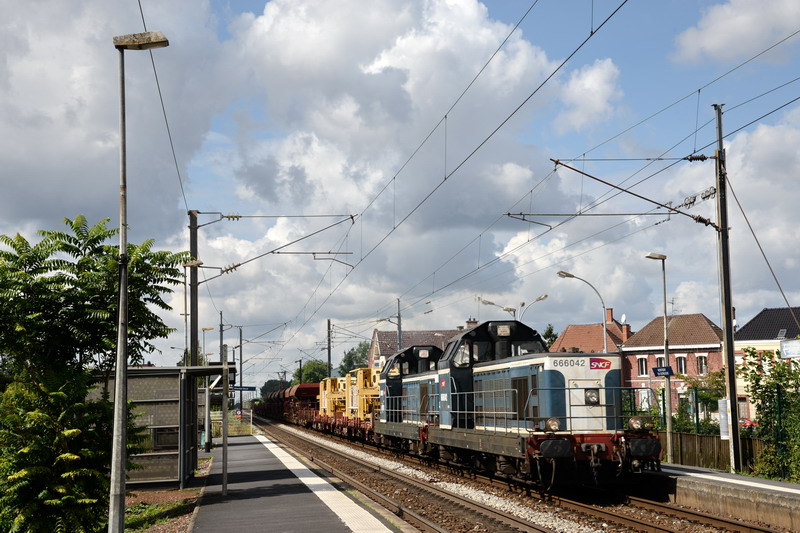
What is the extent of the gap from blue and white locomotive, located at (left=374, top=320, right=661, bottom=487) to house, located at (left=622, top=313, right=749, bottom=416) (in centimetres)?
4539

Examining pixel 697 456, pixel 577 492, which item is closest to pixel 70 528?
pixel 577 492

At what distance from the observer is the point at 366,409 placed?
36.8 metres

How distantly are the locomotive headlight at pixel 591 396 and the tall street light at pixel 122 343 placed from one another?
9581 mm

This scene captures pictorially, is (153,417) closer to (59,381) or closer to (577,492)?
(59,381)

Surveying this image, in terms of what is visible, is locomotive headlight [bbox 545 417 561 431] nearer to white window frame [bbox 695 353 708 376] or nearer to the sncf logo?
the sncf logo

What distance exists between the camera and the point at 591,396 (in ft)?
56.8

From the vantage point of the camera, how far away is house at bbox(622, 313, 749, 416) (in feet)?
214

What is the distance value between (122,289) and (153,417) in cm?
770

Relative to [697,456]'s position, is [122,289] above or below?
above

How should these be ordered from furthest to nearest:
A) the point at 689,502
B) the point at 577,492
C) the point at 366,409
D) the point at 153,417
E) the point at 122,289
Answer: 1. the point at 366,409
2. the point at 153,417
3. the point at 577,492
4. the point at 689,502
5. the point at 122,289

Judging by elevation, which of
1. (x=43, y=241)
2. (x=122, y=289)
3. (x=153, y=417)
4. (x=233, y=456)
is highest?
(x=43, y=241)

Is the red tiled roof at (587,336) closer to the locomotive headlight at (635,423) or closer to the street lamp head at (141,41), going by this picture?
the locomotive headlight at (635,423)

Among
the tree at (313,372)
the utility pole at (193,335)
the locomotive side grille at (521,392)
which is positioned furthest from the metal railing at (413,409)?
the tree at (313,372)

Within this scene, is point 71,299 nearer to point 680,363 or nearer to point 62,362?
point 62,362
